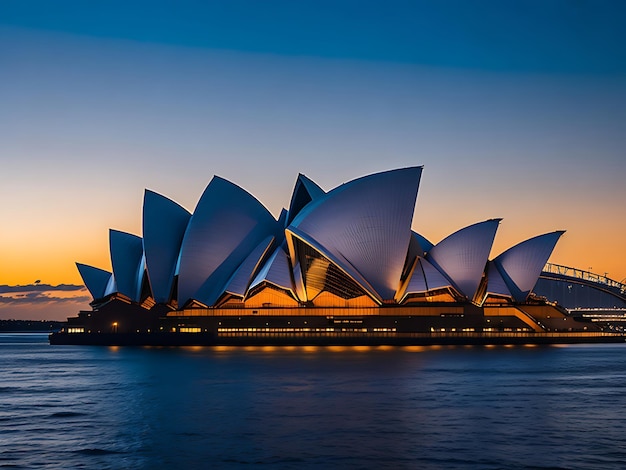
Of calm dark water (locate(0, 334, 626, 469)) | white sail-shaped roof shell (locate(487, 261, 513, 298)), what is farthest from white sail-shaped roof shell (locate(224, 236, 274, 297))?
calm dark water (locate(0, 334, 626, 469))

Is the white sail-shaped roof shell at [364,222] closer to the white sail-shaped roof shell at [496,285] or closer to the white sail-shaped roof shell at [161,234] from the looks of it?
the white sail-shaped roof shell at [496,285]

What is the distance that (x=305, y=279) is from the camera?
266 ft

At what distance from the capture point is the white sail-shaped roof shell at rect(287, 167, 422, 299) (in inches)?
2857

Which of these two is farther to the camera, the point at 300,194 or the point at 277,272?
the point at 300,194

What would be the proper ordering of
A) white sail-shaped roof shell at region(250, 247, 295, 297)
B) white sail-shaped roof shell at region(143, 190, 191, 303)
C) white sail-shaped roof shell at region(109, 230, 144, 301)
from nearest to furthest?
1. white sail-shaped roof shell at region(250, 247, 295, 297)
2. white sail-shaped roof shell at region(143, 190, 191, 303)
3. white sail-shaped roof shell at region(109, 230, 144, 301)

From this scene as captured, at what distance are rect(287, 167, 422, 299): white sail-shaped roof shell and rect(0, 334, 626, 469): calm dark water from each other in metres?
21.9

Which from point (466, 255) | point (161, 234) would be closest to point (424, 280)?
point (466, 255)

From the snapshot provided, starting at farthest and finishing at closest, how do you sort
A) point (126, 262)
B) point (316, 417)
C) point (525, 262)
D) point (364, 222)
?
point (126, 262)
point (525, 262)
point (364, 222)
point (316, 417)

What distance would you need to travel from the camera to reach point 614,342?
102m

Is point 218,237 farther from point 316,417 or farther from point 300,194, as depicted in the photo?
point 316,417

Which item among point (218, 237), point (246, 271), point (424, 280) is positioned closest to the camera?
point (218, 237)

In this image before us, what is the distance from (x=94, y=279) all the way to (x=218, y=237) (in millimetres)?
24201

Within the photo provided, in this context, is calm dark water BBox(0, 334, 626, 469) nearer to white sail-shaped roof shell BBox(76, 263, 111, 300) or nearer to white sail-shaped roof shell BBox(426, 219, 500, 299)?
white sail-shaped roof shell BBox(426, 219, 500, 299)

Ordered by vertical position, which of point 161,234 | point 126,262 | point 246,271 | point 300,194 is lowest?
point 246,271
